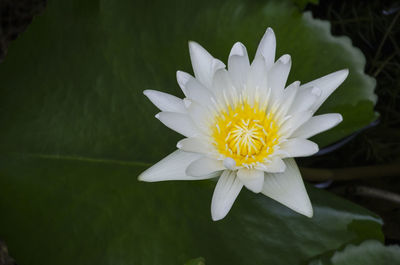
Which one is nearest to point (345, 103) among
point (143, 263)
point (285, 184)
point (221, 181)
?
point (285, 184)

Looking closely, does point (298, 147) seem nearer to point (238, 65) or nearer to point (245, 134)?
point (245, 134)

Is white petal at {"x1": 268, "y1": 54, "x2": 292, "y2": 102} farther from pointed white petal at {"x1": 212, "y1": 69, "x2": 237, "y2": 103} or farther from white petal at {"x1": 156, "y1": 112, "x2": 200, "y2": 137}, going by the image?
white petal at {"x1": 156, "y1": 112, "x2": 200, "y2": 137}

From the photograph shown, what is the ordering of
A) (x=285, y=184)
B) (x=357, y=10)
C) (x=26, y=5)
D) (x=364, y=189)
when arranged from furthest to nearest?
(x=26, y=5), (x=357, y=10), (x=364, y=189), (x=285, y=184)

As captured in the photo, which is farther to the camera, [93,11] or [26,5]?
[26,5]

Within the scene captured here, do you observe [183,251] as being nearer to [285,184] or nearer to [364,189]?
[285,184]

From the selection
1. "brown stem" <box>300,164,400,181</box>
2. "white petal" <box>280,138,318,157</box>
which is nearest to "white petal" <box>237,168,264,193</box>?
"white petal" <box>280,138,318,157</box>
